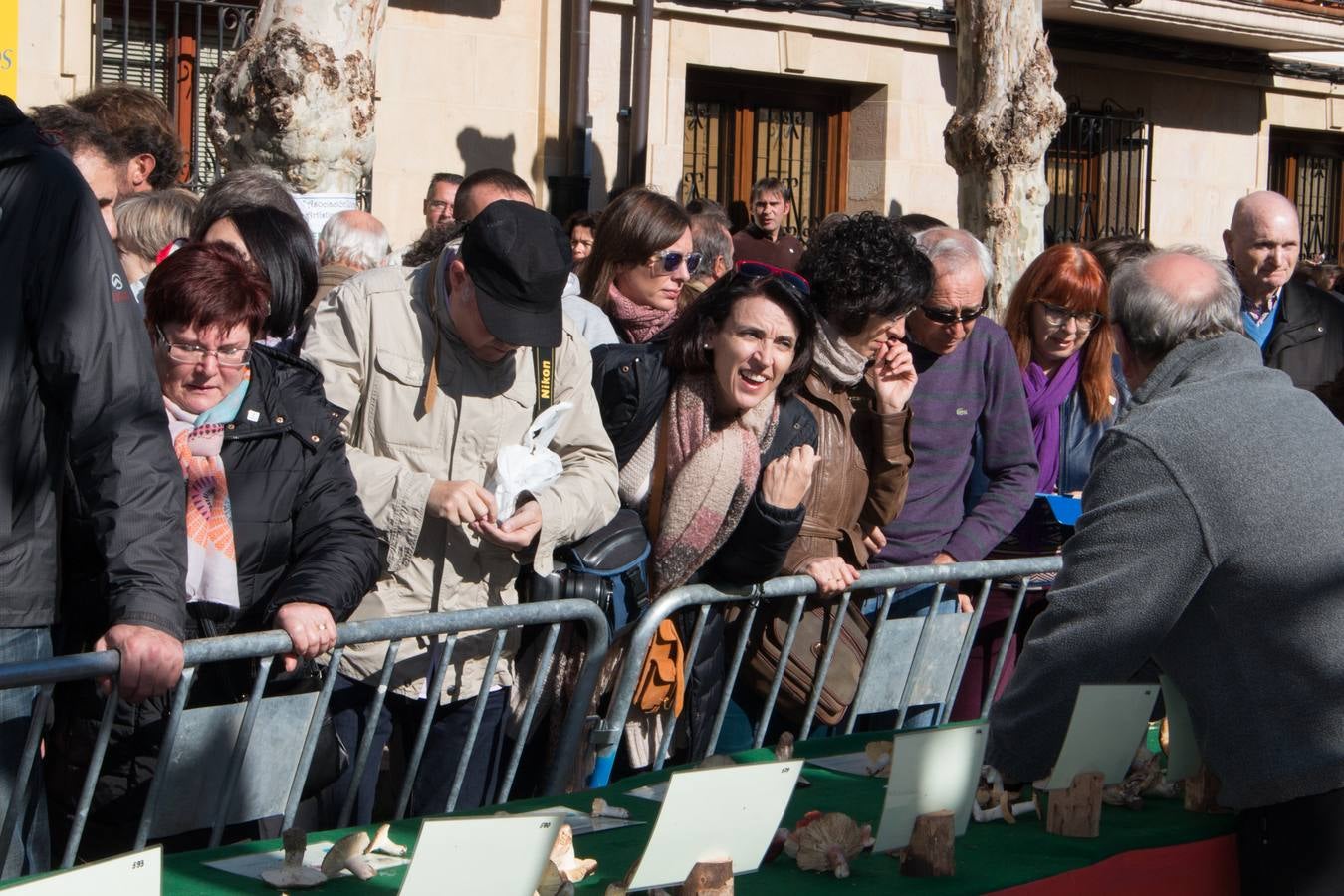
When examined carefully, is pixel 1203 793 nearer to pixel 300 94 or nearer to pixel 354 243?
pixel 354 243

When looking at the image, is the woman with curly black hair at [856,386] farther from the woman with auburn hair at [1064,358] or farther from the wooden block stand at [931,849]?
the wooden block stand at [931,849]

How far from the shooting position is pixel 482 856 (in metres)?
2.04

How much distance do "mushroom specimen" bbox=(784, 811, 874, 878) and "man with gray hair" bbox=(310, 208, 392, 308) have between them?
2.93m

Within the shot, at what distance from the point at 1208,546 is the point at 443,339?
5.43 ft

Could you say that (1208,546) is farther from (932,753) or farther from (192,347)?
(192,347)

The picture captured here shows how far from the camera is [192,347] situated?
305 cm

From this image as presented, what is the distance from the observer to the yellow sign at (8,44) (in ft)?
14.3

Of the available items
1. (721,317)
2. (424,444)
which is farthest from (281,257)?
(721,317)

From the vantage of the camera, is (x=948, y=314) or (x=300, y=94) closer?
(x=948, y=314)

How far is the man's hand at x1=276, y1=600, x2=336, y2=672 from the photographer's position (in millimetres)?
2826

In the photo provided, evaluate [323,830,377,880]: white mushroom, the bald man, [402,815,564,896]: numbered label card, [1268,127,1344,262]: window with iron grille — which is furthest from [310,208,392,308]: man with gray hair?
[1268,127,1344,262]: window with iron grille

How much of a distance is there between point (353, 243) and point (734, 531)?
2.01m

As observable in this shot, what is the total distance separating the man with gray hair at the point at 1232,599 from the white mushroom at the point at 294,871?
1192 millimetres

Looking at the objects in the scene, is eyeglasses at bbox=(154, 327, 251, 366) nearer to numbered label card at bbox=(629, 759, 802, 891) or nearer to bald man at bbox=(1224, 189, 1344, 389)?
numbered label card at bbox=(629, 759, 802, 891)
